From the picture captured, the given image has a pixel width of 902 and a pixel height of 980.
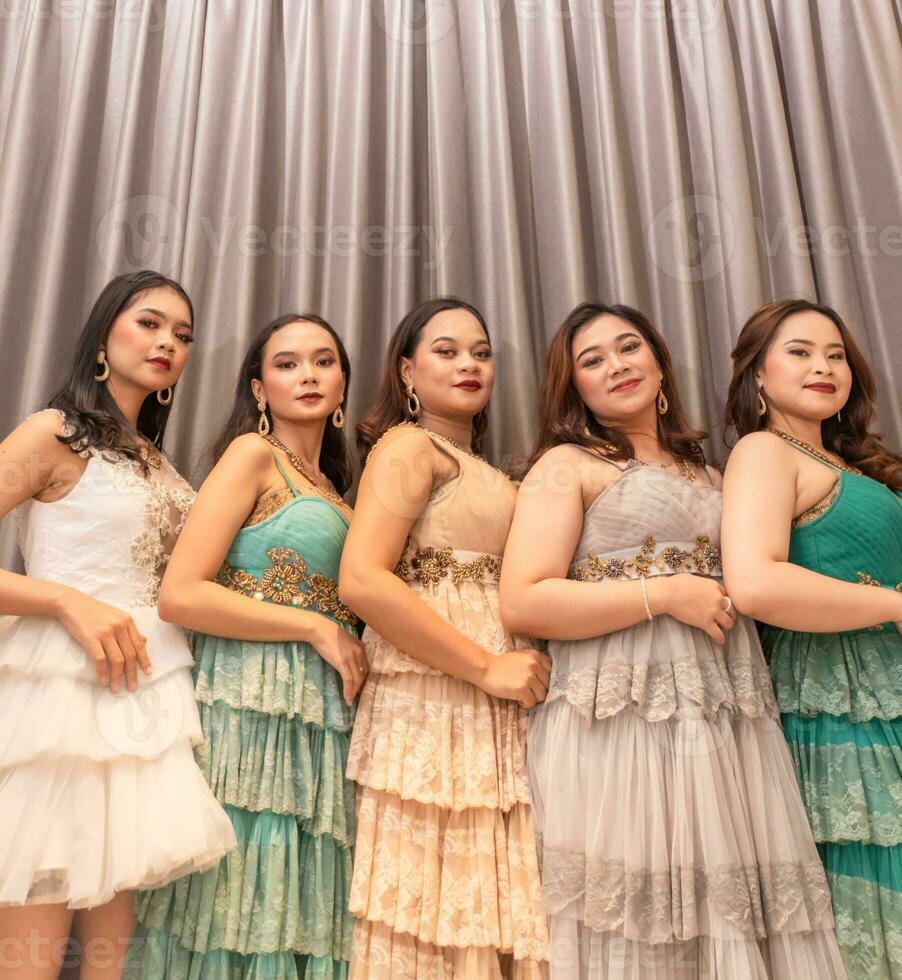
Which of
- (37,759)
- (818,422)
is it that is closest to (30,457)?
(37,759)

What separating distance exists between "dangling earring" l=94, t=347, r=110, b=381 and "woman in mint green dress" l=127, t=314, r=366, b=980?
1.05 feet

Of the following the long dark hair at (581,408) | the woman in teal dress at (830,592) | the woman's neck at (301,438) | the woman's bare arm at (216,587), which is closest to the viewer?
the woman in teal dress at (830,592)

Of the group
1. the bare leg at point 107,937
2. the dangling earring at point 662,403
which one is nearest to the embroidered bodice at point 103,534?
the bare leg at point 107,937

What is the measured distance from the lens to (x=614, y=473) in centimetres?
169

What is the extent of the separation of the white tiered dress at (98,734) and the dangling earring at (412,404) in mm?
549

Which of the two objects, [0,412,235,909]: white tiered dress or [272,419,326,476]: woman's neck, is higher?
[272,419,326,476]: woman's neck

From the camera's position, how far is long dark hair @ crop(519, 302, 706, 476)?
1813mm

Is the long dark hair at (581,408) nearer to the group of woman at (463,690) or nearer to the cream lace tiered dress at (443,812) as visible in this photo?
the group of woman at (463,690)

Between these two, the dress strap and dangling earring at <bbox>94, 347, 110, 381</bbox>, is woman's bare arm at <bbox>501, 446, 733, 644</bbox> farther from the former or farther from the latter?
dangling earring at <bbox>94, 347, 110, 381</bbox>

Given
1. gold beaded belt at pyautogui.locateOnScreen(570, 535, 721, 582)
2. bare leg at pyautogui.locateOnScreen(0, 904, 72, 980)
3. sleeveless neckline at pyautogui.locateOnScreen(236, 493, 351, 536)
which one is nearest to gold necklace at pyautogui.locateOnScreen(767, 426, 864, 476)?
gold beaded belt at pyautogui.locateOnScreen(570, 535, 721, 582)

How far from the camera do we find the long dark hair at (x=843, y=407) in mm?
1847

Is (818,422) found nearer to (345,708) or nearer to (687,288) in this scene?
(687,288)

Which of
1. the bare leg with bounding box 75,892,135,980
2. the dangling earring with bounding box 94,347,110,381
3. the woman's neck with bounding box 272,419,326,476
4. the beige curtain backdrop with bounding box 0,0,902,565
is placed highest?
the beige curtain backdrop with bounding box 0,0,902,565

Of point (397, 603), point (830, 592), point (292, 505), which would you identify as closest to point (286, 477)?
point (292, 505)
